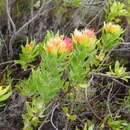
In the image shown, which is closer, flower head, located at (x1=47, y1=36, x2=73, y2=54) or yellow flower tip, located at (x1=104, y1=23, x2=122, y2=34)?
flower head, located at (x1=47, y1=36, x2=73, y2=54)

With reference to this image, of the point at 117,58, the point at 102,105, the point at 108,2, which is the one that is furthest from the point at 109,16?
the point at 102,105

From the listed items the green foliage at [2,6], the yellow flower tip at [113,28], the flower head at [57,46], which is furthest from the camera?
the green foliage at [2,6]

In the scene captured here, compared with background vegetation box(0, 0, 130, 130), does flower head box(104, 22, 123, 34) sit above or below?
above

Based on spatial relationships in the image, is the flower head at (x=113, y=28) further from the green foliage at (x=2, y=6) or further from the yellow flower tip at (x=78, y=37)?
the green foliage at (x=2, y=6)

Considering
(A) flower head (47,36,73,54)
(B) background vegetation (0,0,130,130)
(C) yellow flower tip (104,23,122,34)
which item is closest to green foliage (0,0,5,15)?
(B) background vegetation (0,0,130,130)

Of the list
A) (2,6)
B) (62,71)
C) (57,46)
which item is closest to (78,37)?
(57,46)

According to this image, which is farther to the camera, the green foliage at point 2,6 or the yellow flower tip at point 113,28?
the green foliage at point 2,6

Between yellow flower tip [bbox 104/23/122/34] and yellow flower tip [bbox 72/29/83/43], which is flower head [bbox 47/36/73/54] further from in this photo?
yellow flower tip [bbox 104/23/122/34]

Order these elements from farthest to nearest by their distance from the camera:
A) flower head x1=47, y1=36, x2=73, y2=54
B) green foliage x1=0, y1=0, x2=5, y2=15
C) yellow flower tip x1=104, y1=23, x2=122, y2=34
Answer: green foliage x1=0, y1=0, x2=5, y2=15 → yellow flower tip x1=104, y1=23, x2=122, y2=34 → flower head x1=47, y1=36, x2=73, y2=54

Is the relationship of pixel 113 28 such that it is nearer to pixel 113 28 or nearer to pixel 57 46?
pixel 113 28

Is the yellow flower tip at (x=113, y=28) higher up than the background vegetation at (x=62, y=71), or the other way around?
the yellow flower tip at (x=113, y=28)

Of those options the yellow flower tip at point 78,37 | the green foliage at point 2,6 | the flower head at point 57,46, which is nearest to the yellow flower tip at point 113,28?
the yellow flower tip at point 78,37

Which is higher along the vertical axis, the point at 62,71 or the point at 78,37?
the point at 78,37

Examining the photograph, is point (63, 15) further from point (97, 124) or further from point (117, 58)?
point (97, 124)
